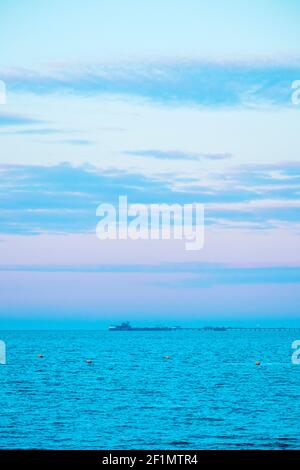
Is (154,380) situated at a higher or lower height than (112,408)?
higher

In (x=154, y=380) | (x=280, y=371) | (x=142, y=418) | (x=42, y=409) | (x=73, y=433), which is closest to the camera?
(x=73, y=433)

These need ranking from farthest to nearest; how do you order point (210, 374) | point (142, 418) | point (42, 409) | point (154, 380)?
point (210, 374) < point (154, 380) < point (42, 409) < point (142, 418)

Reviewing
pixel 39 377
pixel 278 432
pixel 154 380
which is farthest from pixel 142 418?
pixel 39 377

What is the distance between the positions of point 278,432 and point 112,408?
2082 centimetres

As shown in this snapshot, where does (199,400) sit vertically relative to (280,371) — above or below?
below

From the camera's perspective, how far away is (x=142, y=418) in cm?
6875

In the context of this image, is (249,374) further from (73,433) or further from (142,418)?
(73,433)

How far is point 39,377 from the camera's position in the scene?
117 m

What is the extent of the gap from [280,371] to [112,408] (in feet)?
200
